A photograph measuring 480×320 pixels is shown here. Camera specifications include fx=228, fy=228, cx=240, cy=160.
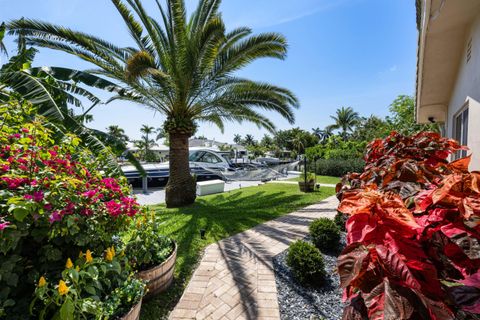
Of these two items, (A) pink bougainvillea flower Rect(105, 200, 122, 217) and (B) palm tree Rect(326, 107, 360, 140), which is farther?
(B) palm tree Rect(326, 107, 360, 140)

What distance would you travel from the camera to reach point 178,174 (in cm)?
884

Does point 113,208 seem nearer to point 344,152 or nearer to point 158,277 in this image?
point 158,277

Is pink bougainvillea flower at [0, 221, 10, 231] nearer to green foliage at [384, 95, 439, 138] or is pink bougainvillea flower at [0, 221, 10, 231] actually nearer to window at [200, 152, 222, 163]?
window at [200, 152, 222, 163]

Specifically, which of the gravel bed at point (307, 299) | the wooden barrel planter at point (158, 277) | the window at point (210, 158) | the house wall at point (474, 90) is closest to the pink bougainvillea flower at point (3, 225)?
the wooden barrel planter at point (158, 277)

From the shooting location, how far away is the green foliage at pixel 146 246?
3080 millimetres

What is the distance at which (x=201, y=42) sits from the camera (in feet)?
22.9

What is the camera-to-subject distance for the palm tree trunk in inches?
345

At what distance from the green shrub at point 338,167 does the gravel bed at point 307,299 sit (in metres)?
16.6

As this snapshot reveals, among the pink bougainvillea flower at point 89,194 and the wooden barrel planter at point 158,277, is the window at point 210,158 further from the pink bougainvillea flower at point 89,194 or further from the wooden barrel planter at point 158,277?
the pink bougainvillea flower at point 89,194

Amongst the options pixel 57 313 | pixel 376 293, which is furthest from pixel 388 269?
pixel 57 313

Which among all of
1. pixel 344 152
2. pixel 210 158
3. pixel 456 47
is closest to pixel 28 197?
pixel 456 47

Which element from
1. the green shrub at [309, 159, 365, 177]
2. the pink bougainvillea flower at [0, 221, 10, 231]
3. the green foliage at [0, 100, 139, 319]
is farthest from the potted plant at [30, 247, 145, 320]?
the green shrub at [309, 159, 365, 177]

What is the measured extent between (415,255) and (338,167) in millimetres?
20118

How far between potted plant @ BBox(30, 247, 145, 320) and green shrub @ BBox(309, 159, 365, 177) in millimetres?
18555
